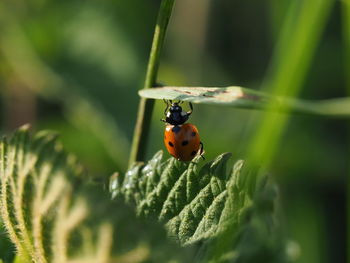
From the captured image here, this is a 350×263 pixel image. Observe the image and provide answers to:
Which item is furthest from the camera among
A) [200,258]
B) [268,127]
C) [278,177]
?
[278,177]

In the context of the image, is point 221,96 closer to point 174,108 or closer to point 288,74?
point 288,74

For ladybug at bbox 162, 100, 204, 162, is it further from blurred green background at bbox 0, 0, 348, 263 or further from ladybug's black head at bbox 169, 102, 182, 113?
blurred green background at bbox 0, 0, 348, 263

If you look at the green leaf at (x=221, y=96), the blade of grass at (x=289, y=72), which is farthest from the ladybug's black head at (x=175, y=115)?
the green leaf at (x=221, y=96)

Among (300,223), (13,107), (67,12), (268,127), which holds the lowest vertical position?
(300,223)

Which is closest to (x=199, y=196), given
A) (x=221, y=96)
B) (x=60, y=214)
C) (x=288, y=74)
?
(x=221, y=96)

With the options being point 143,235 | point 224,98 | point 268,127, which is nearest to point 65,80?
point 268,127

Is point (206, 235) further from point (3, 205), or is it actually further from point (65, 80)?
point (65, 80)
